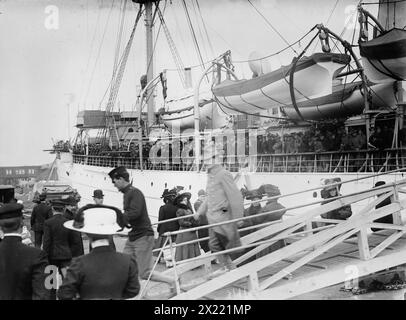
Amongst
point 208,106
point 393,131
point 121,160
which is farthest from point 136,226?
point 121,160

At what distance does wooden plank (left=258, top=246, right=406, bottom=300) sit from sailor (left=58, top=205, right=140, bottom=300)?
7.35 feet

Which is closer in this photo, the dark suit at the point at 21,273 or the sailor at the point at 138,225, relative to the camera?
the dark suit at the point at 21,273

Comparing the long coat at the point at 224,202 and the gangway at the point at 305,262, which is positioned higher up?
the long coat at the point at 224,202

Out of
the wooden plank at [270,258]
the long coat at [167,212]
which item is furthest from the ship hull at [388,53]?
the long coat at [167,212]

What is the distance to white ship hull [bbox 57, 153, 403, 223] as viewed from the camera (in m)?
9.53

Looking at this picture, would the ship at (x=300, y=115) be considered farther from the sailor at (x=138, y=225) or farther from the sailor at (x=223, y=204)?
the sailor at (x=138, y=225)

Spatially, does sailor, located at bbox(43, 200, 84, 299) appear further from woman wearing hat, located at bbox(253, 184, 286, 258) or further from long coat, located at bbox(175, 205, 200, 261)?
woman wearing hat, located at bbox(253, 184, 286, 258)

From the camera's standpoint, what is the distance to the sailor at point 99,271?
9.29 feet

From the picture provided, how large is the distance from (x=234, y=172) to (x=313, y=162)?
2.33m

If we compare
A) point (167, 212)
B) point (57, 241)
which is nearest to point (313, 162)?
point (167, 212)

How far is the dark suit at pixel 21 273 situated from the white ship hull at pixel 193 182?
704 cm

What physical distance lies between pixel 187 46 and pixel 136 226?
8.65m

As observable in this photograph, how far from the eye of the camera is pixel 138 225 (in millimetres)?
5059

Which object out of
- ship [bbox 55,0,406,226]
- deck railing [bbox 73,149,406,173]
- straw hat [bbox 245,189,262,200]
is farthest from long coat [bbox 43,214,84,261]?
deck railing [bbox 73,149,406,173]
